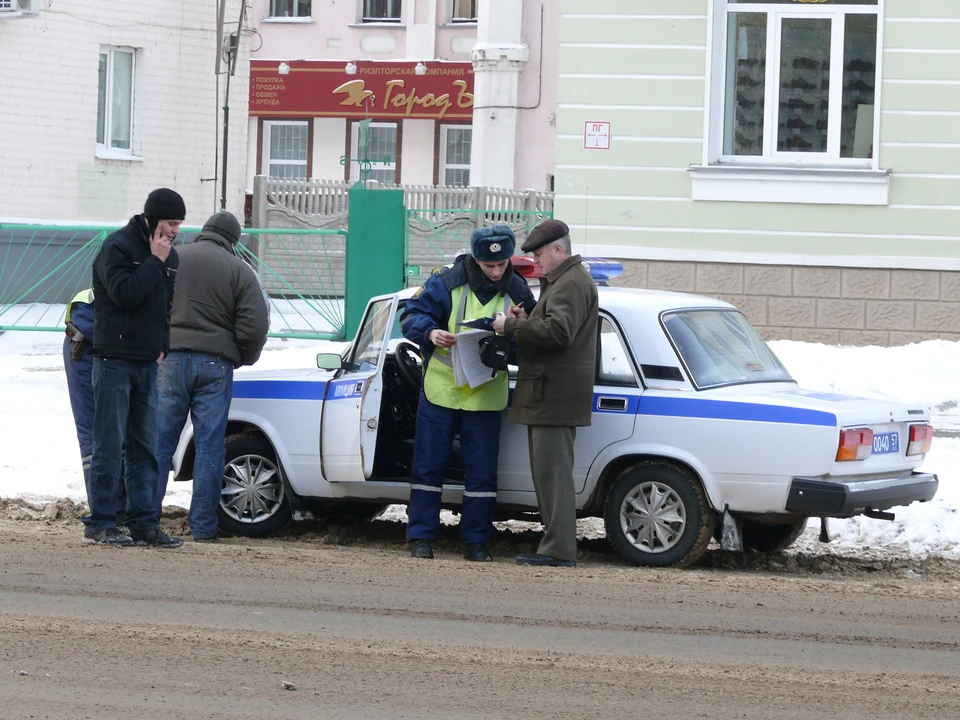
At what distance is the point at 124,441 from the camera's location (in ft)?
27.4

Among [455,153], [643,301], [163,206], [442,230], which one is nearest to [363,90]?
[455,153]

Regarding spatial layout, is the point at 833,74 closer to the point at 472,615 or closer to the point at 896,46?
the point at 896,46

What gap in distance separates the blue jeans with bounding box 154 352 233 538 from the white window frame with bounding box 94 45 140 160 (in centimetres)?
1697

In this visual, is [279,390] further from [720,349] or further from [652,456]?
[720,349]

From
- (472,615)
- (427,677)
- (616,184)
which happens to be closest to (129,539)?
(472,615)

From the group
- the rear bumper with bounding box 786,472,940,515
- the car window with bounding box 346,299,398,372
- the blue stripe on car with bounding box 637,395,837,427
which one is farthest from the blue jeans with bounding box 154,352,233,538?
the rear bumper with bounding box 786,472,940,515

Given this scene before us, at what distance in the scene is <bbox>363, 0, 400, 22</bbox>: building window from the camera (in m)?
40.5

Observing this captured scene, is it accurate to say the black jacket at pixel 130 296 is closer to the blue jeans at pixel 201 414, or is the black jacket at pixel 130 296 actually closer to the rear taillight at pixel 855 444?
the blue jeans at pixel 201 414

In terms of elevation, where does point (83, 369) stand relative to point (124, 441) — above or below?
above

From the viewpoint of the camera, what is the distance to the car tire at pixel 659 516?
8195 mm

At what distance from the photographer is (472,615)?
6.94 m

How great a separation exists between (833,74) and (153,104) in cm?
1314

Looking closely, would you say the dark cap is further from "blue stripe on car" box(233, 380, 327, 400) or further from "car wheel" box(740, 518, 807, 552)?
"car wheel" box(740, 518, 807, 552)

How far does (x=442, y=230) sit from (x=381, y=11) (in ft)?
65.0
